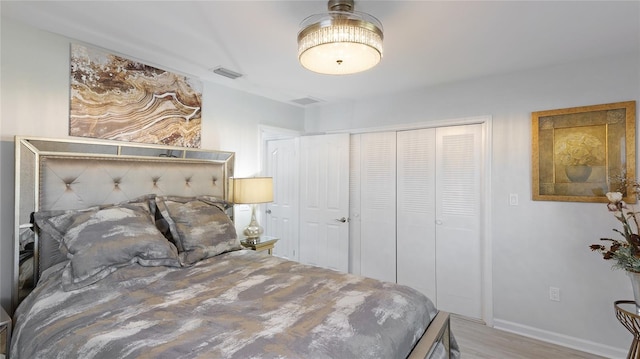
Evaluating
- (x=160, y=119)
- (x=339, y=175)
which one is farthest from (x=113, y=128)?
(x=339, y=175)

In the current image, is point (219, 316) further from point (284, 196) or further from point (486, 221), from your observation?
point (284, 196)

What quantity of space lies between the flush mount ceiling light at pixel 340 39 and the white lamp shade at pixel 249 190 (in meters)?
1.60

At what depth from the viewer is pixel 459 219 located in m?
3.20

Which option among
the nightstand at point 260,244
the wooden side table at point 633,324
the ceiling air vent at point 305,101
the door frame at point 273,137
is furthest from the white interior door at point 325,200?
the wooden side table at point 633,324

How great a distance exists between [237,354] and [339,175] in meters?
2.94

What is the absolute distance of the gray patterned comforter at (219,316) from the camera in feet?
3.72

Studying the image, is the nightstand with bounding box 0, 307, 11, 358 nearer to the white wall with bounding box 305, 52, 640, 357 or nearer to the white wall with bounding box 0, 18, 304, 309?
the white wall with bounding box 0, 18, 304, 309

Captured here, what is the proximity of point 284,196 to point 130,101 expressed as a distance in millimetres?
2396

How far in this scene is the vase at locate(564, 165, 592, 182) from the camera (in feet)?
8.35

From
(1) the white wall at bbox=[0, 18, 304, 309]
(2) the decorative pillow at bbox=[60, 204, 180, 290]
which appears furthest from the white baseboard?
(1) the white wall at bbox=[0, 18, 304, 309]

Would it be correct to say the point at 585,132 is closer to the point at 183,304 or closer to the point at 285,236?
the point at 183,304

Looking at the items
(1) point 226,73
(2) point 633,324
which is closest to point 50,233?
(1) point 226,73

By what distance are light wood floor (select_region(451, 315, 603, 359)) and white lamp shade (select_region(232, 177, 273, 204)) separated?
88.8 inches

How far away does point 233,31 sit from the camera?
82.3 inches
